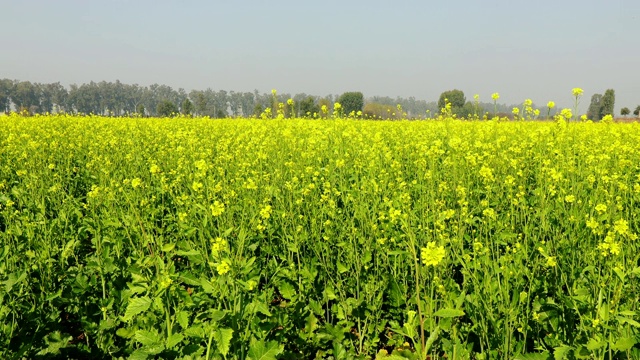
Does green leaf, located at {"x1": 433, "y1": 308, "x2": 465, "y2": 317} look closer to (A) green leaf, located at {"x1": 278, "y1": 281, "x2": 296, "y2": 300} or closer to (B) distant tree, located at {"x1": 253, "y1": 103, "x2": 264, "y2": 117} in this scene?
(A) green leaf, located at {"x1": 278, "y1": 281, "x2": 296, "y2": 300}

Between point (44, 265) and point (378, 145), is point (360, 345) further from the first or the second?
point (378, 145)

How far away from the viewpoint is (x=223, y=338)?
191 cm

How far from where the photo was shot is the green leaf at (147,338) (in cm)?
214

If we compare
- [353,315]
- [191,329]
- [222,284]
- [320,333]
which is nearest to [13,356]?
[191,329]

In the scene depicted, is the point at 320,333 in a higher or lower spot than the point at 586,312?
lower

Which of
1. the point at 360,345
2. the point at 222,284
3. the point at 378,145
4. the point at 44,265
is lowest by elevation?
the point at 360,345

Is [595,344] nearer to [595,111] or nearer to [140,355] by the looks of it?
[140,355]

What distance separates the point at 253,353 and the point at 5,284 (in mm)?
1576

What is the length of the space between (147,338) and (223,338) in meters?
0.53

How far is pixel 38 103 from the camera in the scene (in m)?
130

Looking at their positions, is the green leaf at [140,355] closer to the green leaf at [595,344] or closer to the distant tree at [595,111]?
the green leaf at [595,344]

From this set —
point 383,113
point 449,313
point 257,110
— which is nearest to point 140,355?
point 449,313

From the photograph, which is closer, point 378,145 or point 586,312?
point 586,312

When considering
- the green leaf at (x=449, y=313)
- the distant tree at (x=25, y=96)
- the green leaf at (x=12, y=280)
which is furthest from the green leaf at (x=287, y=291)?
the distant tree at (x=25, y=96)
